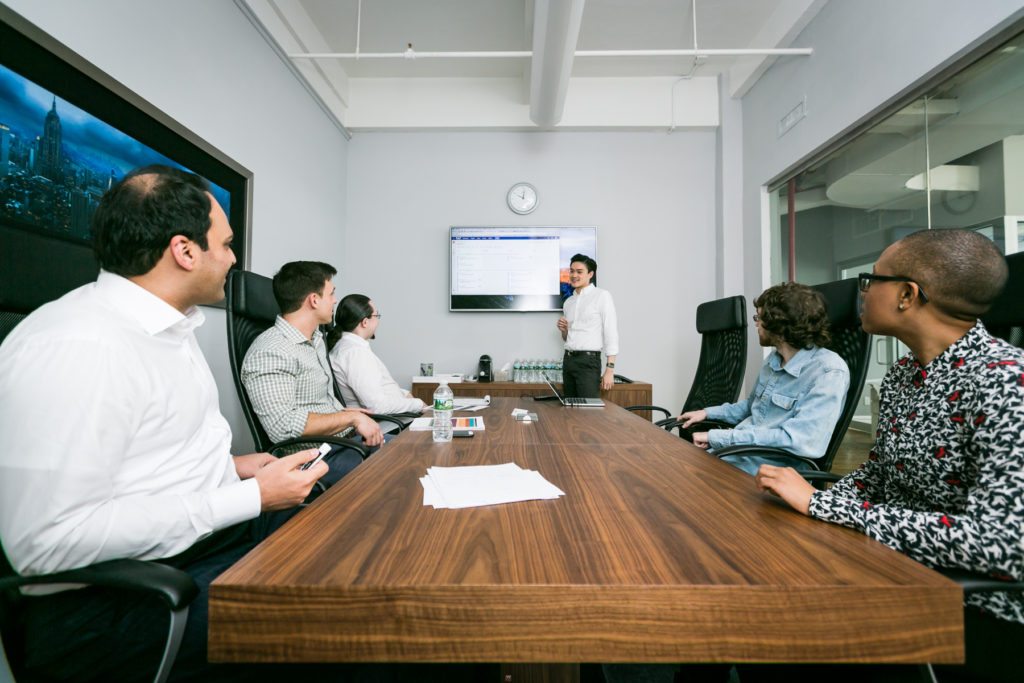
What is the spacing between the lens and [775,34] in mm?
3324

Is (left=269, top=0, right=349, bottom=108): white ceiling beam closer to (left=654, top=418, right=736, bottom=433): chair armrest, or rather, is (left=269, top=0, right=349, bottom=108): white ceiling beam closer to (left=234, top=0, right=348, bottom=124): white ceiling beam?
(left=234, top=0, right=348, bottom=124): white ceiling beam

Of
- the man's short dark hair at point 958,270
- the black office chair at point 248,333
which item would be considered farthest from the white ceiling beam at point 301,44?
the man's short dark hair at point 958,270

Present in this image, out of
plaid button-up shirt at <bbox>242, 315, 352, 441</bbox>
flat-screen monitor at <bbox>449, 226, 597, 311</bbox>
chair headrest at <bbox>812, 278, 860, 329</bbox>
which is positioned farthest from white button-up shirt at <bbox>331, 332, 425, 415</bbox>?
chair headrest at <bbox>812, 278, 860, 329</bbox>

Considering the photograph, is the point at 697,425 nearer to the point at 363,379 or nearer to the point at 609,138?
the point at 363,379

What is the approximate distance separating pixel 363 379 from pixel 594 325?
1.95 meters

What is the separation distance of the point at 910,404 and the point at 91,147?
8.86ft

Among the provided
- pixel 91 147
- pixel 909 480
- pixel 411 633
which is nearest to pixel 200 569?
pixel 411 633

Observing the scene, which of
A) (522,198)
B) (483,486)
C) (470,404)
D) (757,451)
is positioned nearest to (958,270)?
(757,451)

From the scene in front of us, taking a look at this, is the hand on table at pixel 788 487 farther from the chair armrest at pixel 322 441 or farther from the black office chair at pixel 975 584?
the chair armrest at pixel 322 441

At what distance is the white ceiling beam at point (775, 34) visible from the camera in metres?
3.03

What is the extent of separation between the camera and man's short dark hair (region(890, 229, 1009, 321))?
2.91 ft

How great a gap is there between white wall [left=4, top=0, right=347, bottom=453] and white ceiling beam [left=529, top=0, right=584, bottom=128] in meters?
1.73

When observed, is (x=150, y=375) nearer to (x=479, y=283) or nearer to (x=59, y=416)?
(x=59, y=416)

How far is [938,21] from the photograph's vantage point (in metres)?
2.15
